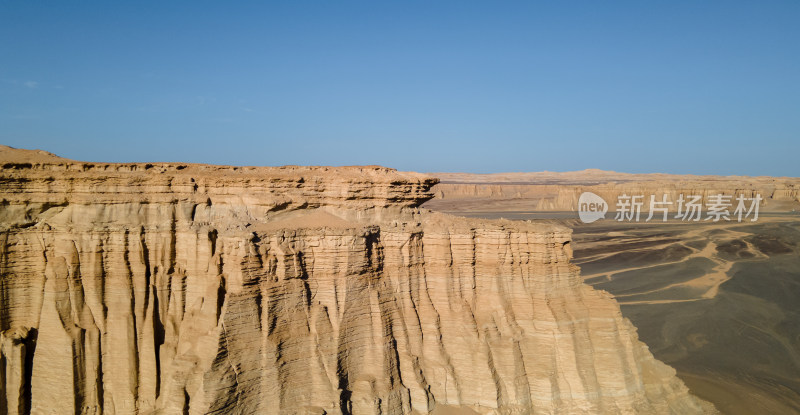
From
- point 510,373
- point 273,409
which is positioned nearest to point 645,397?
point 510,373

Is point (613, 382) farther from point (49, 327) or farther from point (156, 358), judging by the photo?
point (49, 327)

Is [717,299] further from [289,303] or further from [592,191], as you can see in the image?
[592,191]

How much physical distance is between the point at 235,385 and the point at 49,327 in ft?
20.9

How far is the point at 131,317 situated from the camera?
14.6 meters
